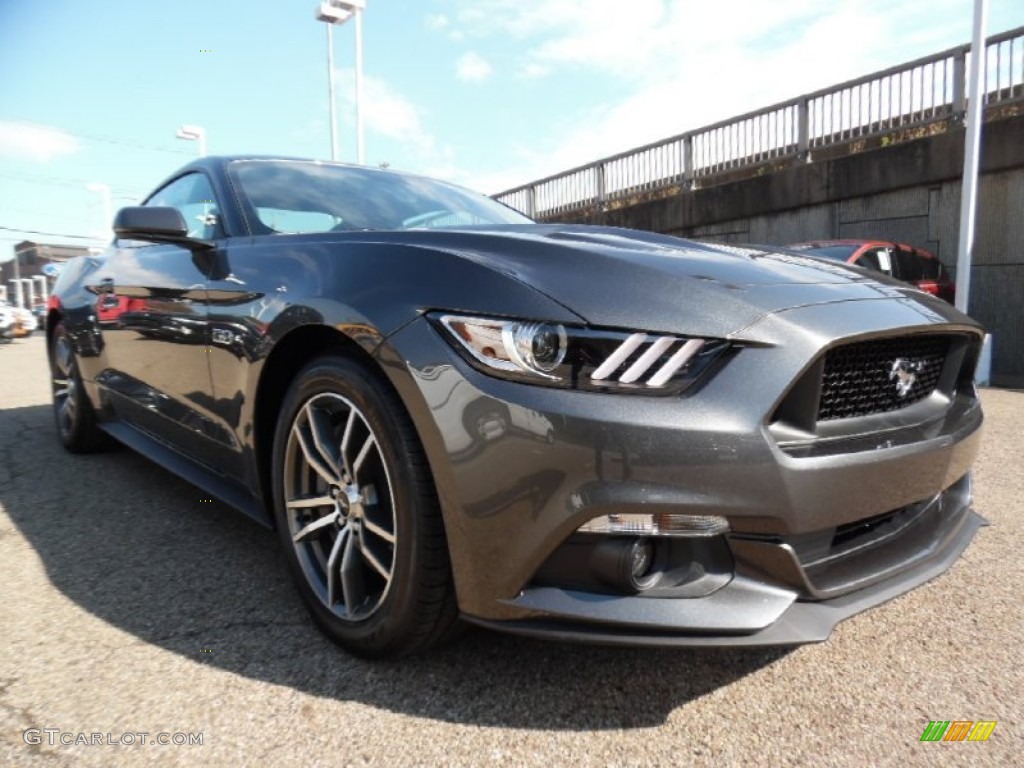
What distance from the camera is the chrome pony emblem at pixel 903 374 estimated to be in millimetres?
1774

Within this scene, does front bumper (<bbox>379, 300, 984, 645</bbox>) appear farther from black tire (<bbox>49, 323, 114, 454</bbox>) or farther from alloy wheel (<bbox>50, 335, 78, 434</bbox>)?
alloy wheel (<bbox>50, 335, 78, 434</bbox>)

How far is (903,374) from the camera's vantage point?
1798 mm

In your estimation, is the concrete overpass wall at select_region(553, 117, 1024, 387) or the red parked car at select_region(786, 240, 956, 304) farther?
the concrete overpass wall at select_region(553, 117, 1024, 387)

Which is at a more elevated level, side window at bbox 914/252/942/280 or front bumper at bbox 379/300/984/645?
side window at bbox 914/252/942/280

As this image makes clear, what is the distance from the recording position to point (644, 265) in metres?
1.62

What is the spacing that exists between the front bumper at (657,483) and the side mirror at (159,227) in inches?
50.8

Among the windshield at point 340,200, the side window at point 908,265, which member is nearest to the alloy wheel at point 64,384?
the windshield at point 340,200

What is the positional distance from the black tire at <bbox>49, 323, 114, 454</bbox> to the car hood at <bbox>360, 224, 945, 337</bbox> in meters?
2.87

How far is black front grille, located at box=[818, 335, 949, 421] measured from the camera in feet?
5.26

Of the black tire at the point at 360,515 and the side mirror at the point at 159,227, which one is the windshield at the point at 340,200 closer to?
the side mirror at the point at 159,227

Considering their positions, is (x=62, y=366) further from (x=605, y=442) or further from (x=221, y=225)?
(x=605, y=442)

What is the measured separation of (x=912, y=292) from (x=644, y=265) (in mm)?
947

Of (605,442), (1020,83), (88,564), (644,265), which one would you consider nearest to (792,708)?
(605,442)

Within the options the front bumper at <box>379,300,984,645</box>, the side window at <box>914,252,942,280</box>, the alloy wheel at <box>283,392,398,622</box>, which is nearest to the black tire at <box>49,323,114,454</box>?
the alloy wheel at <box>283,392,398,622</box>
